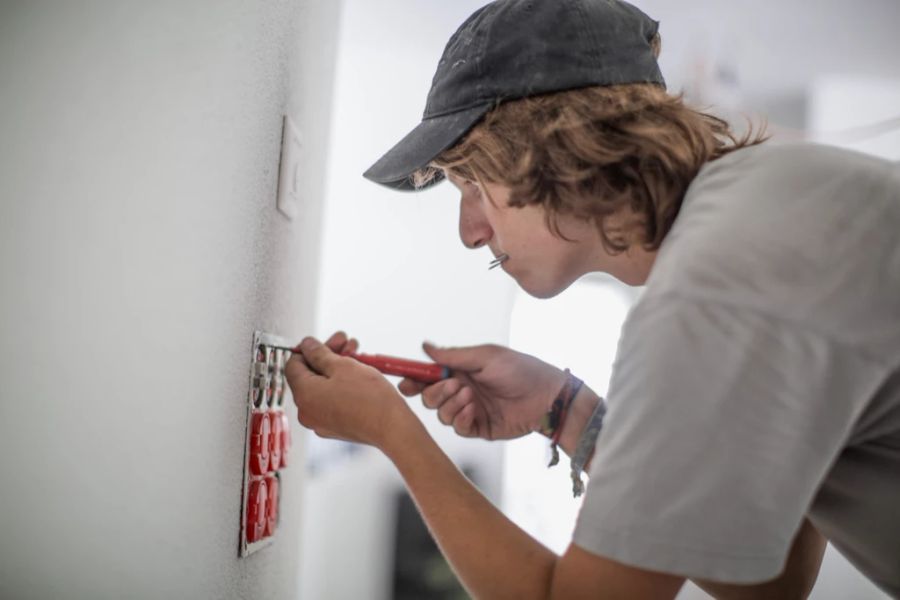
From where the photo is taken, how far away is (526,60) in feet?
2.38

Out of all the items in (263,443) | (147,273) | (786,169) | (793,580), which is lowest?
(793,580)

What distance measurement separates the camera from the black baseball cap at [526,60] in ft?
2.37

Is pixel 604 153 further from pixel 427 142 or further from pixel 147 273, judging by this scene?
pixel 147 273

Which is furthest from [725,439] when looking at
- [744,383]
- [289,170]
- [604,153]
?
[289,170]

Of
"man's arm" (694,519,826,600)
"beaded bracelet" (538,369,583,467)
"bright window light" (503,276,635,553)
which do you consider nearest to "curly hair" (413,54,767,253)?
"beaded bracelet" (538,369,583,467)

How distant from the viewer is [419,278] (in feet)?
9.03

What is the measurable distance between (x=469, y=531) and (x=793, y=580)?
433 millimetres

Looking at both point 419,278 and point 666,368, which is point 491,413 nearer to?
point 666,368

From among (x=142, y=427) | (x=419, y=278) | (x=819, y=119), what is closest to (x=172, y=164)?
(x=142, y=427)

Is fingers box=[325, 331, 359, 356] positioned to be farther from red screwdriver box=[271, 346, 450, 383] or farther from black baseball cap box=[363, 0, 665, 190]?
black baseball cap box=[363, 0, 665, 190]

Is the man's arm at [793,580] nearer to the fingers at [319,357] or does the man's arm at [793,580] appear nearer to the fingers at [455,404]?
the fingers at [455,404]

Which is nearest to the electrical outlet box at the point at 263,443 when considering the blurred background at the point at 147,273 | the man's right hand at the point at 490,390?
the blurred background at the point at 147,273

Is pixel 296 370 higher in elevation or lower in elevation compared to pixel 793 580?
higher

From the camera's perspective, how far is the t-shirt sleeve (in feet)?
1.58
